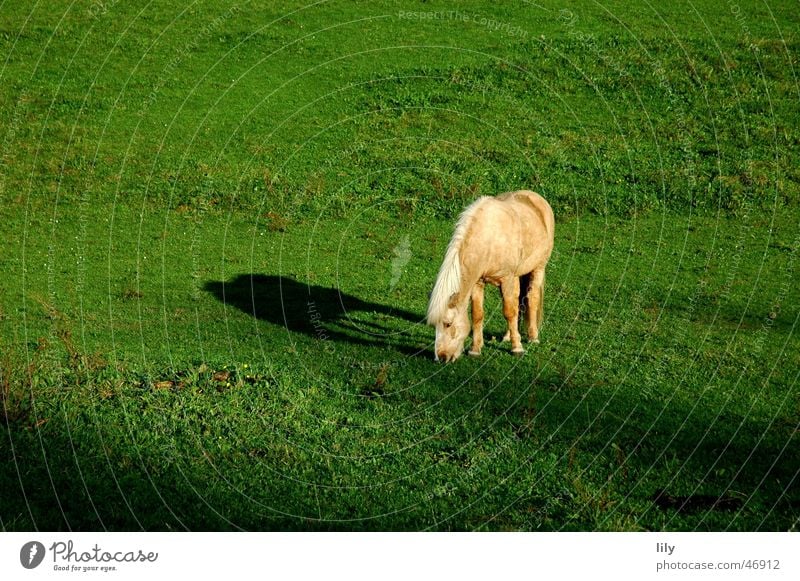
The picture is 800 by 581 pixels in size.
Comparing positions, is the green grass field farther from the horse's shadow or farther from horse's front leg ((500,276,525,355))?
horse's front leg ((500,276,525,355))

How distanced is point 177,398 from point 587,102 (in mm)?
20756

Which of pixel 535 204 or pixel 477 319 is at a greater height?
pixel 535 204

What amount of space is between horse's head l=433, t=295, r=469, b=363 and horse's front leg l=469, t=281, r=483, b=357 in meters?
0.78

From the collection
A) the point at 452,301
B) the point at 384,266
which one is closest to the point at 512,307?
the point at 452,301

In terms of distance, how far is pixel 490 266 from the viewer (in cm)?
1361

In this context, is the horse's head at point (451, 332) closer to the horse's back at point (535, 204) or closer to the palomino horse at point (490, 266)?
the palomino horse at point (490, 266)

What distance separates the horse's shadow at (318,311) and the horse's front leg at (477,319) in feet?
3.06

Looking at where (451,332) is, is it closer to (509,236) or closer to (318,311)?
(509,236)

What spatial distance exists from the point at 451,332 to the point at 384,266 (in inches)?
297

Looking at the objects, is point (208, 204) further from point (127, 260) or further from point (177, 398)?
point (177, 398)

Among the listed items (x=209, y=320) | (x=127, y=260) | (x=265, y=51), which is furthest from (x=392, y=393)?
(x=265, y=51)
